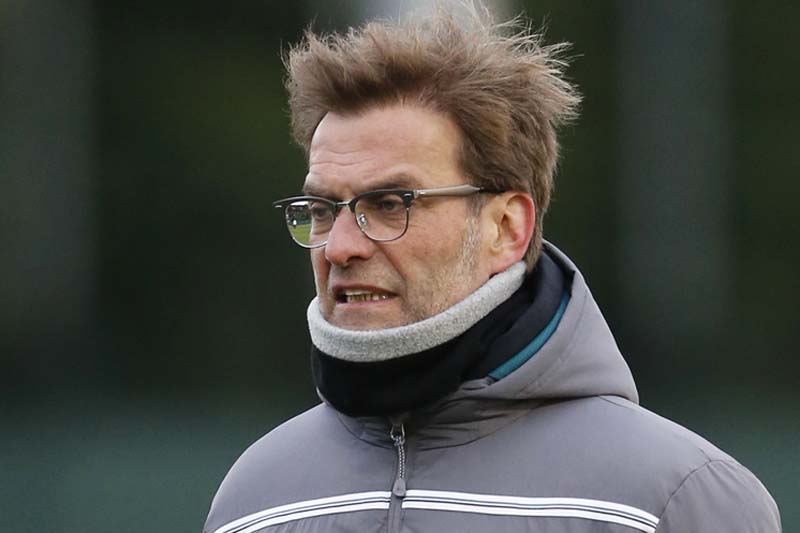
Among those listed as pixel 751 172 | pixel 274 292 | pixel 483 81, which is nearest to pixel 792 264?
pixel 751 172

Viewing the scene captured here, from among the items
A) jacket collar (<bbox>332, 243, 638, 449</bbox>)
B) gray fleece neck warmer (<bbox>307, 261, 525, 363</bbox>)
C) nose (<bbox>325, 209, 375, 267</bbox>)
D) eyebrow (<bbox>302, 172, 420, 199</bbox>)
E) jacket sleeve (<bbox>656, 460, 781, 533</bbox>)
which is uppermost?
eyebrow (<bbox>302, 172, 420, 199</bbox>)

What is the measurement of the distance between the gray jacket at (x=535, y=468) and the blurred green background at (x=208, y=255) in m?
3.64

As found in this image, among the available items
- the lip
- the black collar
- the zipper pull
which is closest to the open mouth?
the lip

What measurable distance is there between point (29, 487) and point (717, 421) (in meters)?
3.02

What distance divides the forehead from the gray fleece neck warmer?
7.9 inches

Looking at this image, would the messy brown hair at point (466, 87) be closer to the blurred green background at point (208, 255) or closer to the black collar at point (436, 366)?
the black collar at point (436, 366)

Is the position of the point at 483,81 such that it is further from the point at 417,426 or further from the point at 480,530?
the point at 480,530

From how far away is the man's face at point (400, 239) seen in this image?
2.23 metres

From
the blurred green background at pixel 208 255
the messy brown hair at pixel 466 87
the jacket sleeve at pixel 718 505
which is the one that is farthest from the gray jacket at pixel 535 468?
the blurred green background at pixel 208 255

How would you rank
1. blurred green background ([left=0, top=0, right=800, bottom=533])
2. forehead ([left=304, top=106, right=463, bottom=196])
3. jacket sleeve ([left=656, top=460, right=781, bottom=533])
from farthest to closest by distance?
blurred green background ([left=0, top=0, right=800, bottom=533]) → forehead ([left=304, top=106, right=463, bottom=196]) → jacket sleeve ([left=656, top=460, right=781, bottom=533])

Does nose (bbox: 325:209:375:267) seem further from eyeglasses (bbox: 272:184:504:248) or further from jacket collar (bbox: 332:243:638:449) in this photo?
jacket collar (bbox: 332:243:638:449)

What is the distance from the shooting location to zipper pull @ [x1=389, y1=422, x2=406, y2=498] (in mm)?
2156

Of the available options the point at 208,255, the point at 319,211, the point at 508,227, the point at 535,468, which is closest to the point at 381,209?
the point at 319,211

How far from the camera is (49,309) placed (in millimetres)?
5918
